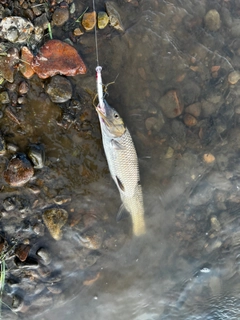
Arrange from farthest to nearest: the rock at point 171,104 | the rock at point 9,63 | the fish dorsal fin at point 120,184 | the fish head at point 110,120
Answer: the rock at point 171,104 < the fish dorsal fin at point 120,184 < the fish head at point 110,120 < the rock at point 9,63

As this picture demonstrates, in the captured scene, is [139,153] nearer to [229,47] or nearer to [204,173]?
[204,173]

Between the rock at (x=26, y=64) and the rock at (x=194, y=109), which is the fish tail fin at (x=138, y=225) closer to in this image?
the rock at (x=194, y=109)

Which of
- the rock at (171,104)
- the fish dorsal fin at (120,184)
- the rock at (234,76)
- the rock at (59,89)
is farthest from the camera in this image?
the rock at (234,76)

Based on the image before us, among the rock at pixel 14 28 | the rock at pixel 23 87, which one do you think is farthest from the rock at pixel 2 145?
the rock at pixel 14 28

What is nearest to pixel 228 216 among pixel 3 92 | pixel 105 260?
pixel 105 260

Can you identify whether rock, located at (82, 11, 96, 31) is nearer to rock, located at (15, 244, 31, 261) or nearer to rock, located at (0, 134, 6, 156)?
rock, located at (0, 134, 6, 156)

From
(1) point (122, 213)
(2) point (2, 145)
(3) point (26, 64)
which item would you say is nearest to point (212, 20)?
(3) point (26, 64)
